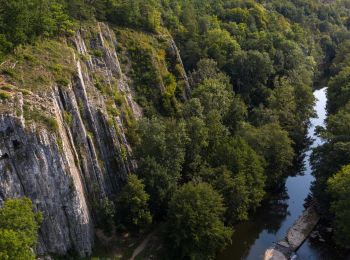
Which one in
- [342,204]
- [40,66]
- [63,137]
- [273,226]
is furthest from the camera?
[273,226]

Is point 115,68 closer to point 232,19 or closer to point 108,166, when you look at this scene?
point 108,166

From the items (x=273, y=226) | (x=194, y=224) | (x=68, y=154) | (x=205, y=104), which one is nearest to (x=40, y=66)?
(x=68, y=154)

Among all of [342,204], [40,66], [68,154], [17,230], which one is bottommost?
[342,204]

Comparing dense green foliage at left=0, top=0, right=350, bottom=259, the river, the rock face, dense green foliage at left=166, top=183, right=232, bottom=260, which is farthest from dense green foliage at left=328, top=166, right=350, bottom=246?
the rock face

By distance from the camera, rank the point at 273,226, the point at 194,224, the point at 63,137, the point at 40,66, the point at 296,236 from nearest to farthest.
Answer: the point at 194,224 → the point at 63,137 → the point at 40,66 → the point at 296,236 → the point at 273,226

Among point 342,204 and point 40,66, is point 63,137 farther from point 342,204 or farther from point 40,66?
point 342,204

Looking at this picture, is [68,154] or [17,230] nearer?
[17,230]

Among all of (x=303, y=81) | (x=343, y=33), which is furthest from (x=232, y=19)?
(x=343, y=33)
